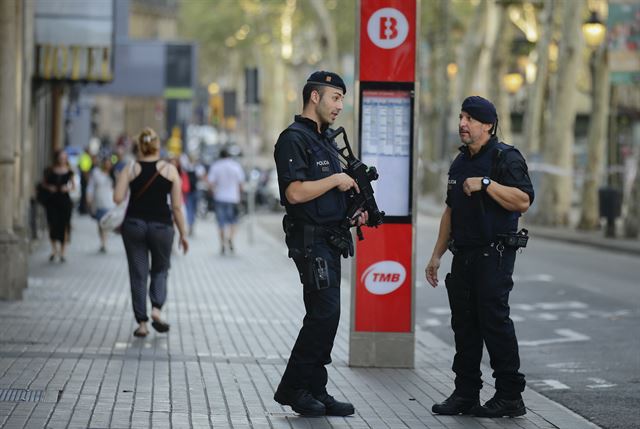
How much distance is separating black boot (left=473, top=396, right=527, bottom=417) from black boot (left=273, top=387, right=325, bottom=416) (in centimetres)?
95

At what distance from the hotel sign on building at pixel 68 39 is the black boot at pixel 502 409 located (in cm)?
1665

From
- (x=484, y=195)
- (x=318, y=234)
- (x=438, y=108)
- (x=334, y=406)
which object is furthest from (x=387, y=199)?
(x=438, y=108)

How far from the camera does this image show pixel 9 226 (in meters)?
16.0

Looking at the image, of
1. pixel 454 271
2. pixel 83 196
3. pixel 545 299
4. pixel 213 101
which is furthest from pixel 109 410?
pixel 213 101

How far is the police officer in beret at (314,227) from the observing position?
848 cm

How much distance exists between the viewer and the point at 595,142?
1462 inches

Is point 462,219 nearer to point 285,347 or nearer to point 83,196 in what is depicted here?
point 285,347

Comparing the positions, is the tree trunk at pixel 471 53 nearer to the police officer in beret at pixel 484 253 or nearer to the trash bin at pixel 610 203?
the trash bin at pixel 610 203

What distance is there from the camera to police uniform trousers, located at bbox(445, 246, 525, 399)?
28.6ft

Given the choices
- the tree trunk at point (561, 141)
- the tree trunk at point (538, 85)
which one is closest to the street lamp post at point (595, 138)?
the tree trunk at point (561, 141)

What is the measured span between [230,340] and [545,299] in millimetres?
6202

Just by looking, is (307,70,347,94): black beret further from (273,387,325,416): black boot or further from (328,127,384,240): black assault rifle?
(273,387,325,416): black boot

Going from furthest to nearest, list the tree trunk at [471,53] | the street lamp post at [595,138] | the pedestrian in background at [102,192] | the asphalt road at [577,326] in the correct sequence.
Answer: the tree trunk at [471,53], the street lamp post at [595,138], the pedestrian in background at [102,192], the asphalt road at [577,326]

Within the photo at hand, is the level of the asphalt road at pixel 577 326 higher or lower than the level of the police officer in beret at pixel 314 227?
lower
